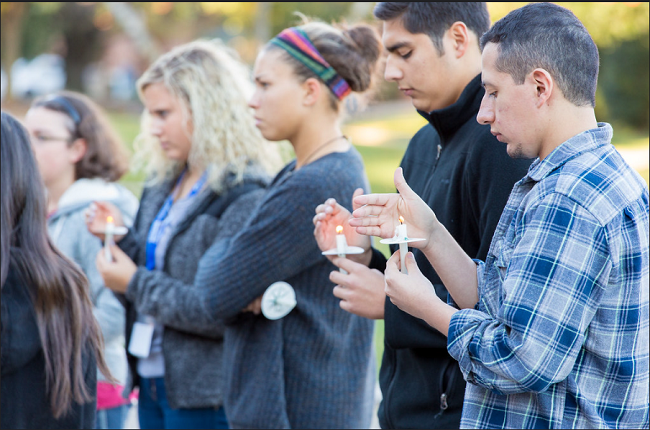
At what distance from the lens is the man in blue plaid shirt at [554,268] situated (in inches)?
55.9

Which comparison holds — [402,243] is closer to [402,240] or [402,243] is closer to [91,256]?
[402,240]

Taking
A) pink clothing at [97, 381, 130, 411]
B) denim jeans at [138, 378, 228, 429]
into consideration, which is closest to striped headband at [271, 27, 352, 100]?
denim jeans at [138, 378, 228, 429]

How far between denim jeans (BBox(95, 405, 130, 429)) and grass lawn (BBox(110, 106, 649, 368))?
9.32 ft

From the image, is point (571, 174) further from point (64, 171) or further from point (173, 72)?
point (64, 171)

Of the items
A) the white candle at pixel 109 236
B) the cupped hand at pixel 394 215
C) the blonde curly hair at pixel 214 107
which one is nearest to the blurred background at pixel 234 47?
the blonde curly hair at pixel 214 107

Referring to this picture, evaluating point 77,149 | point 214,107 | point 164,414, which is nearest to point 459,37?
point 214,107

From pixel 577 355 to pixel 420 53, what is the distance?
1183 mm

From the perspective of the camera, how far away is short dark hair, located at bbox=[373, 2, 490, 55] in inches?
88.9

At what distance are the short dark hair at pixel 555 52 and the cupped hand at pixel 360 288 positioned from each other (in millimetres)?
883

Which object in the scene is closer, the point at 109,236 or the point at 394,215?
the point at 394,215

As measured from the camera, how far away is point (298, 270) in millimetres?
2760

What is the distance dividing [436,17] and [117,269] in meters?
1.85

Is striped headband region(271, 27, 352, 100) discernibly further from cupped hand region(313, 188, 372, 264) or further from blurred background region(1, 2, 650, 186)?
cupped hand region(313, 188, 372, 264)

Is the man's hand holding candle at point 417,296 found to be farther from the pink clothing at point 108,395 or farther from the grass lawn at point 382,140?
the grass lawn at point 382,140
